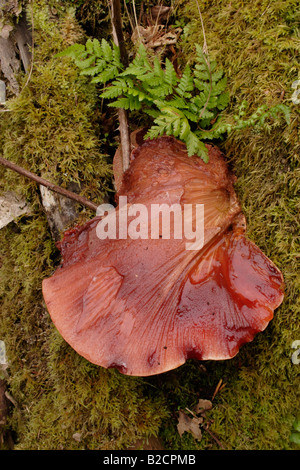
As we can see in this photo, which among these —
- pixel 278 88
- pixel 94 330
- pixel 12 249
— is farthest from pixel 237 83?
pixel 12 249

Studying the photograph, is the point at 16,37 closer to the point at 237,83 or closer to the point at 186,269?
the point at 237,83

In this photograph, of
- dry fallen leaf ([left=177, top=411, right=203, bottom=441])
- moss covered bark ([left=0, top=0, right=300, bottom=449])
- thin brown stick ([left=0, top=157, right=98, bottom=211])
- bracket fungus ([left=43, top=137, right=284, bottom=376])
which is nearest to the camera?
bracket fungus ([left=43, top=137, right=284, bottom=376])

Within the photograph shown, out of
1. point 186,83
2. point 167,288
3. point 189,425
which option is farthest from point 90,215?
point 189,425

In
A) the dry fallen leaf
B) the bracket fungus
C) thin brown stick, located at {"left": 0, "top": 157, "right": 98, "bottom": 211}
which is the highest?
thin brown stick, located at {"left": 0, "top": 157, "right": 98, "bottom": 211}

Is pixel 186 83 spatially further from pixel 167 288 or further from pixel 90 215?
pixel 167 288

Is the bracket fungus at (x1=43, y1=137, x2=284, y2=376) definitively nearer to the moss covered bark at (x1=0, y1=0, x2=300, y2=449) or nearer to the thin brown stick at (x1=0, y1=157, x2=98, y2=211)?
the moss covered bark at (x1=0, y1=0, x2=300, y2=449)

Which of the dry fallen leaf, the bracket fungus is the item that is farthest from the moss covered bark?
the bracket fungus
